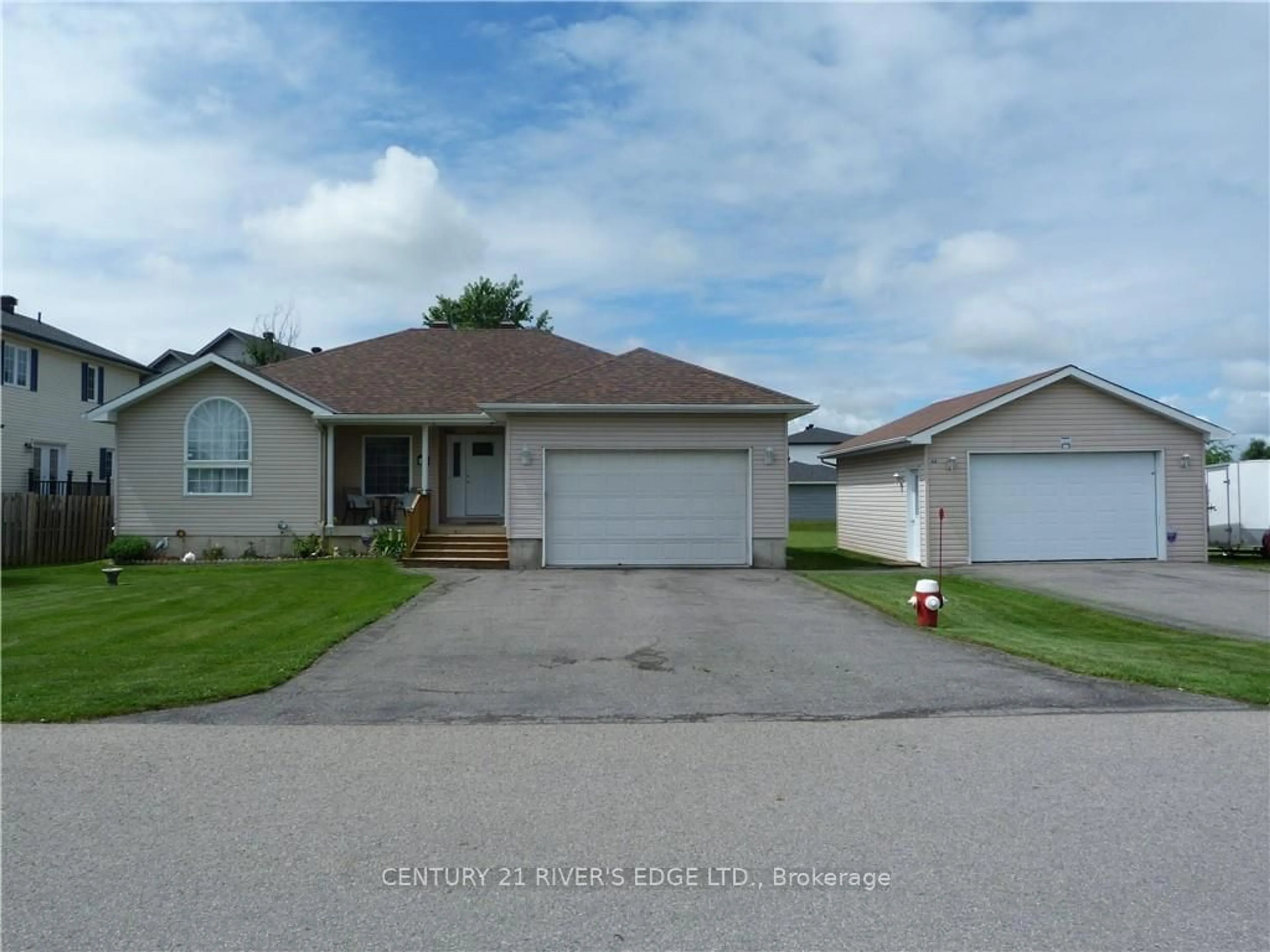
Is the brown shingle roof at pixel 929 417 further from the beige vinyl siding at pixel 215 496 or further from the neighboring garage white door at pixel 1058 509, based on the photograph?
the beige vinyl siding at pixel 215 496

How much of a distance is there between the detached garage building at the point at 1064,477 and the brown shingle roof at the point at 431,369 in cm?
928

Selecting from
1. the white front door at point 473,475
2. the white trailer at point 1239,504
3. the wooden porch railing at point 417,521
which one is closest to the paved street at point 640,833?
the wooden porch railing at point 417,521

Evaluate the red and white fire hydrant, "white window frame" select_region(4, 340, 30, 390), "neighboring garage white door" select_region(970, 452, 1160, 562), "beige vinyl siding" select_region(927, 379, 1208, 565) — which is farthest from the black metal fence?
the red and white fire hydrant

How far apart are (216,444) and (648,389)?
976cm

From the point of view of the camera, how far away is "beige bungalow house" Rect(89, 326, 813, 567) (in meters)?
18.1

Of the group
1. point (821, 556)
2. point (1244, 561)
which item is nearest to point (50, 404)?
A: point (821, 556)

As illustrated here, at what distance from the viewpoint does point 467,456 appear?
21.8 m

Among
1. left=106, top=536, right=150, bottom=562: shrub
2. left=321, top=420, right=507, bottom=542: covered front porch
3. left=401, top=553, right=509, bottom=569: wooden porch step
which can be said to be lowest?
left=401, top=553, right=509, bottom=569: wooden porch step

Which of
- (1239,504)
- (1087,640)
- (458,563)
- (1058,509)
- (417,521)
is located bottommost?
(1087,640)

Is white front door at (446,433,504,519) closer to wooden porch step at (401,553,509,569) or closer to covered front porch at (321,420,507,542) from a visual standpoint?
covered front porch at (321,420,507,542)

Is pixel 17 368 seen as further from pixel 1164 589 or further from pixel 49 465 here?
pixel 1164 589

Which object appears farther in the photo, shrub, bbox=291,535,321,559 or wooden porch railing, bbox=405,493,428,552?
shrub, bbox=291,535,321,559

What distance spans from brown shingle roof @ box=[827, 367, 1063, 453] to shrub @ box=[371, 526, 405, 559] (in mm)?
11122

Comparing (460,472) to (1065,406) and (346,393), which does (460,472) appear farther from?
(1065,406)
